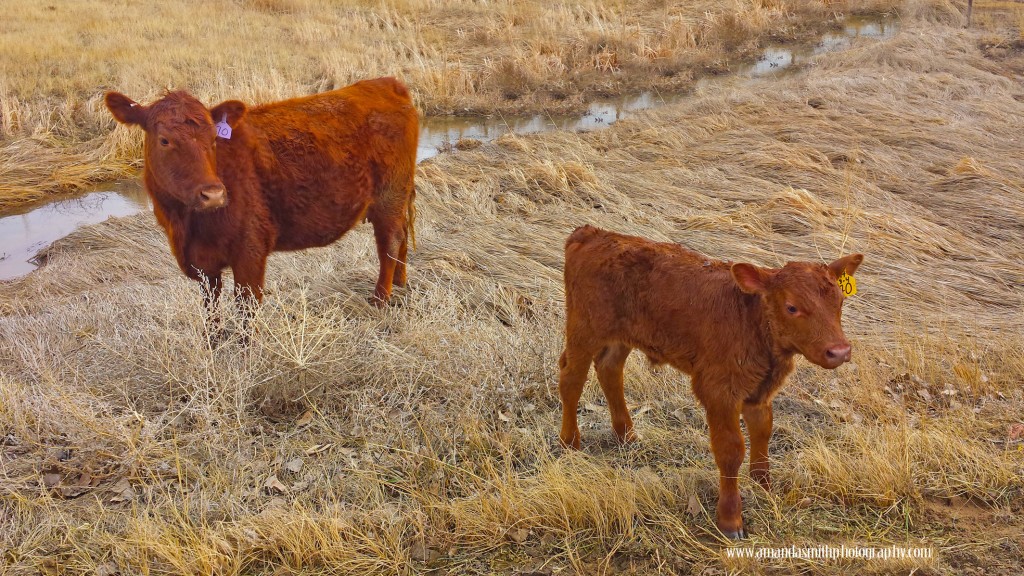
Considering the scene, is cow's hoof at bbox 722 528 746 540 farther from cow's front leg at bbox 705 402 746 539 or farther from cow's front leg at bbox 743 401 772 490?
cow's front leg at bbox 743 401 772 490

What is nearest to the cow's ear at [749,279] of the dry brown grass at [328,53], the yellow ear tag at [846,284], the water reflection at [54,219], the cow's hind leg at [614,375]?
the yellow ear tag at [846,284]

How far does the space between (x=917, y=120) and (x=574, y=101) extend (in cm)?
602

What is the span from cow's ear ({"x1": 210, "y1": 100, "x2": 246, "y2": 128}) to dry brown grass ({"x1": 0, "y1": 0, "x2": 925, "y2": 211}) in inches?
308

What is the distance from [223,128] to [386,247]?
5.36 feet

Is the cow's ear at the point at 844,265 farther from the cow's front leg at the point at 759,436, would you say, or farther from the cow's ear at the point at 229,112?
the cow's ear at the point at 229,112

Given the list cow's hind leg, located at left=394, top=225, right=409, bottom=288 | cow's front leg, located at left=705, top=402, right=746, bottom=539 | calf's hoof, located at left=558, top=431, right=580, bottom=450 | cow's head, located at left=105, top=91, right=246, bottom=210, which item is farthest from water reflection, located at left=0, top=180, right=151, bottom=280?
cow's front leg, located at left=705, top=402, right=746, bottom=539

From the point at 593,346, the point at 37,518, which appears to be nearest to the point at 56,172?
the point at 37,518

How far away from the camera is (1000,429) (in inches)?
177

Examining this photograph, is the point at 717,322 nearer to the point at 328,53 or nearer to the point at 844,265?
the point at 844,265

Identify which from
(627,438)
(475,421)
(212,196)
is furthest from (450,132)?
(627,438)

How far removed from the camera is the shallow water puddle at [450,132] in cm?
1033

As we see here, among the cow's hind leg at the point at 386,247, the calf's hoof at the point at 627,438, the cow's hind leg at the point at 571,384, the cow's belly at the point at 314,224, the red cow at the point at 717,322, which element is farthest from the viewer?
the cow's hind leg at the point at 386,247

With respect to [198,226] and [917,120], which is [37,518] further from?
[917,120]

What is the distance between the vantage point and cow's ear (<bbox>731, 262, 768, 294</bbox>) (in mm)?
3352
